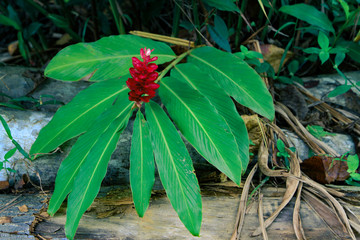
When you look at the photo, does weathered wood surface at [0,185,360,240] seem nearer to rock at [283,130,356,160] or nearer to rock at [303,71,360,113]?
rock at [283,130,356,160]

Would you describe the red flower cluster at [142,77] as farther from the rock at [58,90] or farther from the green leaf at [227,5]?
the rock at [58,90]

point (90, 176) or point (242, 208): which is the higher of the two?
point (90, 176)

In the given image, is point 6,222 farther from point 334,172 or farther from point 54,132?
point 334,172

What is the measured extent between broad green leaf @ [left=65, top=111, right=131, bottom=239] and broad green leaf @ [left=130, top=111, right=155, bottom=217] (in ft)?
0.24

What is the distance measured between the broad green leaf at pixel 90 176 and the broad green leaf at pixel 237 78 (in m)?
0.43

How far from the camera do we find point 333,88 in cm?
188

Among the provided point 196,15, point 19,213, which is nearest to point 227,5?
point 196,15

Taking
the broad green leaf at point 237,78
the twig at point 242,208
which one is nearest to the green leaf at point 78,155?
the broad green leaf at point 237,78

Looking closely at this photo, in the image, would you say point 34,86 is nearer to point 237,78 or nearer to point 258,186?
point 237,78

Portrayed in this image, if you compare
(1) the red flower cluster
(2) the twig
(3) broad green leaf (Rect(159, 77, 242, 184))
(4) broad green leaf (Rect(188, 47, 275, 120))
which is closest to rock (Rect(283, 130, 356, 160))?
(2) the twig

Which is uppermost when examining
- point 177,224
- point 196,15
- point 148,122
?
point 196,15

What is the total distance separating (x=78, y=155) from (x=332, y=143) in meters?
1.23

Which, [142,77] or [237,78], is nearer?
[142,77]

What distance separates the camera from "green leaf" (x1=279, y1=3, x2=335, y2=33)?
1688 mm
